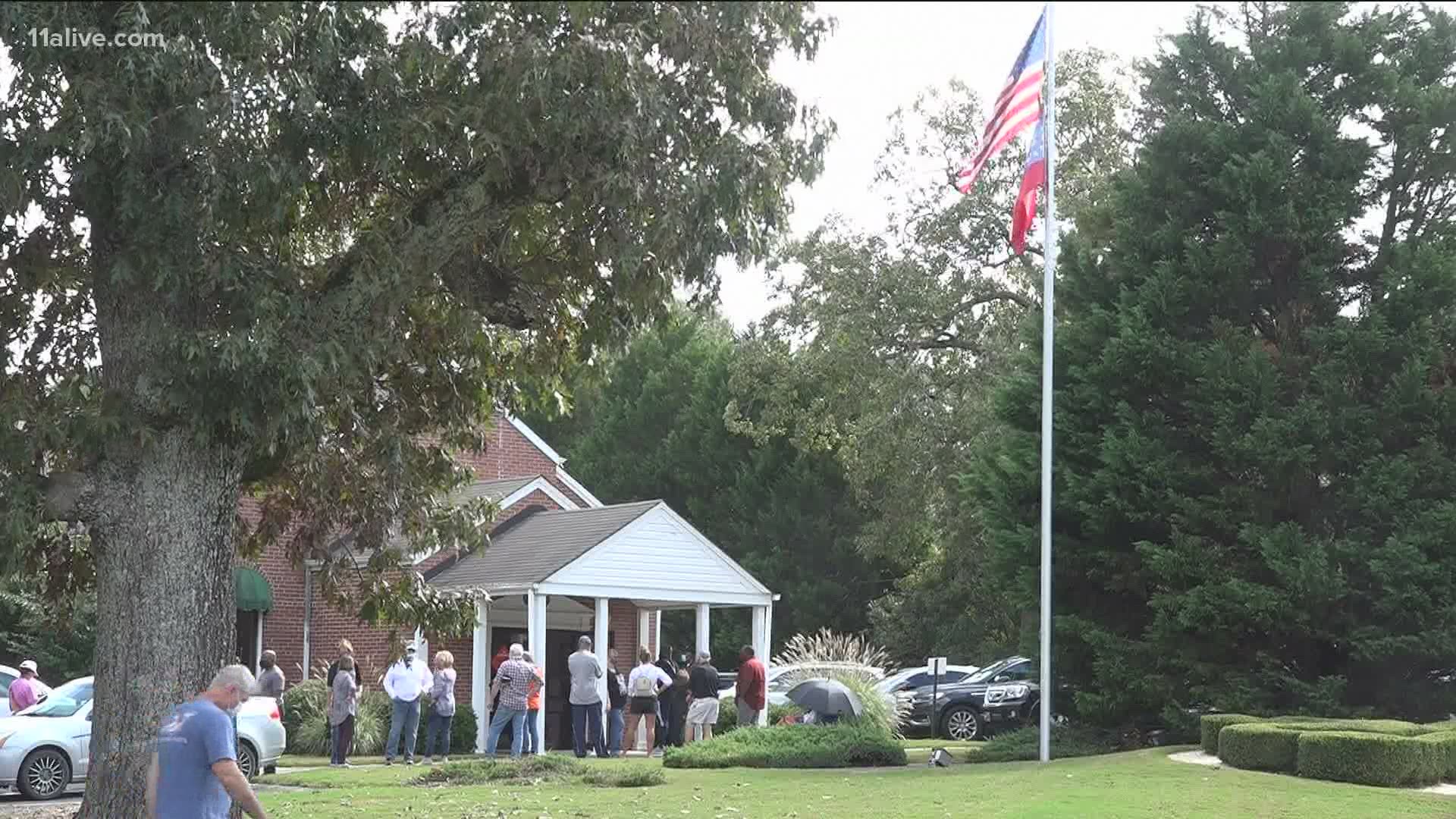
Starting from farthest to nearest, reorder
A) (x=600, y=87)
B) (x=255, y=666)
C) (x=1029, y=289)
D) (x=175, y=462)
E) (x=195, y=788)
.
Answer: (x=1029, y=289) < (x=255, y=666) < (x=175, y=462) < (x=600, y=87) < (x=195, y=788)

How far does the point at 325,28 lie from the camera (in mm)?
12023

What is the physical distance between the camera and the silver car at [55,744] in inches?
742

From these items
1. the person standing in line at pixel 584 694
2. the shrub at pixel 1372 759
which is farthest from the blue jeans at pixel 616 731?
the shrub at pixel 1372 759

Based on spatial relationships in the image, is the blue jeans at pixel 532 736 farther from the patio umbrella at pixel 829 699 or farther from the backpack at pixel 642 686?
the patio umbrella at pixel 829 699

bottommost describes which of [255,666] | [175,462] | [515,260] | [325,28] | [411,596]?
[255,666]

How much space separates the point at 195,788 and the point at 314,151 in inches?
229

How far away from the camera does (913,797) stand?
1634cm

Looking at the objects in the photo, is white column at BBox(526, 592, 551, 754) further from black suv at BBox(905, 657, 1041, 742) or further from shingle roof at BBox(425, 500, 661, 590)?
black suv at BBox(905, 657, 1041, 742)

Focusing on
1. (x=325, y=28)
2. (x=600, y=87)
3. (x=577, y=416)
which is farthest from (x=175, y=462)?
(x=577, y=416)

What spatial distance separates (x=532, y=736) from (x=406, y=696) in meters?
3.28

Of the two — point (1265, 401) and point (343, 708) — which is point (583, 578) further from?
point (1265, 401)

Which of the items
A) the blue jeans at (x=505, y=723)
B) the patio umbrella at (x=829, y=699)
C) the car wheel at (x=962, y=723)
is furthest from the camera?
the car wheel at (x=962, y=723)

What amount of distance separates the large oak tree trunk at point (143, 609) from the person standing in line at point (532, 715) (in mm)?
10992

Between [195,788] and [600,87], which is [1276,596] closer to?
[600,87]
